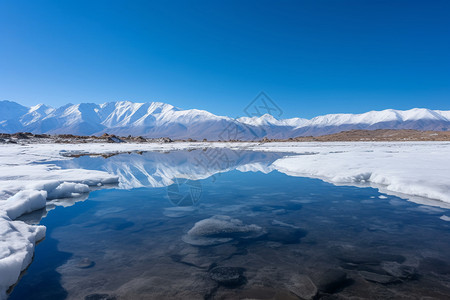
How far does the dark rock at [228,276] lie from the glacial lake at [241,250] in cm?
2

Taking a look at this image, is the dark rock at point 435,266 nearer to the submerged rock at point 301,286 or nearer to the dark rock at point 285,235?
the submerged rock at point 301,286

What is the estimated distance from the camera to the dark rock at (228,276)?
3445mm

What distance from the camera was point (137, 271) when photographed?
3760mm

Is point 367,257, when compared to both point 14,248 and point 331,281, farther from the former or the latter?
point 14,248

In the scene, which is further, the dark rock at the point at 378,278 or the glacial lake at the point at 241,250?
the dark rock at the point at 378,278

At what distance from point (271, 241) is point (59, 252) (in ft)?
12.7

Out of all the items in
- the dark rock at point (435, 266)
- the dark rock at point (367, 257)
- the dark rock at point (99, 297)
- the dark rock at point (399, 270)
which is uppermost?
the dark rock at point (435, 266)

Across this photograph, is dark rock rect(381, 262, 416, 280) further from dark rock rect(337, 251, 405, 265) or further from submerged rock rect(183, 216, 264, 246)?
submerged rock rect(183, 216, 264, 246)

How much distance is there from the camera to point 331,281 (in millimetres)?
3438

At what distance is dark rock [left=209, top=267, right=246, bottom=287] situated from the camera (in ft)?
11.3

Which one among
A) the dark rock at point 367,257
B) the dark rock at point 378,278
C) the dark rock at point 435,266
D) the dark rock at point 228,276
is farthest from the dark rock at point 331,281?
the dark rock at point 435,266

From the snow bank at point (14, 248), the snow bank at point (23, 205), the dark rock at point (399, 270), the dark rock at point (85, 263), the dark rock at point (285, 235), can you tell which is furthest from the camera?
the dark rock at point (285, 235)

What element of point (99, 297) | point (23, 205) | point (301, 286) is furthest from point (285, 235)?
point (23, 205)

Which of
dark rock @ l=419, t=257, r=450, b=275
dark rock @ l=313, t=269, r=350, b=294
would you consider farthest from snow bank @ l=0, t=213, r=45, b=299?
dark rock @ l=419, t=257, r=450, b=275
